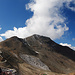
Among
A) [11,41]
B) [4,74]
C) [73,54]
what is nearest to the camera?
[4,74]

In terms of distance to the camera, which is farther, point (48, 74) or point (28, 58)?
point (28, 58)

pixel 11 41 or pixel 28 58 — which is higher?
pixel 11 41

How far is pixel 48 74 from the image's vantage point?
39.6 metres

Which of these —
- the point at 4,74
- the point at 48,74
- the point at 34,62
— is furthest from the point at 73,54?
the point at 4,74

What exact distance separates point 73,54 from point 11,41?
7081 cm

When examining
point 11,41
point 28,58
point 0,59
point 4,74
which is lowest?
point 4,74

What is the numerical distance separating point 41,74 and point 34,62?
53.1 ft

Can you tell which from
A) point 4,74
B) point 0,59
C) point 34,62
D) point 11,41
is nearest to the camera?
point 4,74

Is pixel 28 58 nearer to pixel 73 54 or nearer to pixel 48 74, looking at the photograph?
pixel 48 74

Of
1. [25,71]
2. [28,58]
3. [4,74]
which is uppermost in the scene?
[28,58]

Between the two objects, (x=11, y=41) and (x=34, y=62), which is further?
(x=11, y=41)

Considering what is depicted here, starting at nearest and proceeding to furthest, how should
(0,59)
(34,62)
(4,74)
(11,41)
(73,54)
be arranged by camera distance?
(4,74)
(0,59)
(34,62)
(11,41)
(73,54)

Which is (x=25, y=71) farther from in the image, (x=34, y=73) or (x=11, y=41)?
(x=11, y=41)

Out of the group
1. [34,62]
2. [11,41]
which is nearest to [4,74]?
[34,62]
